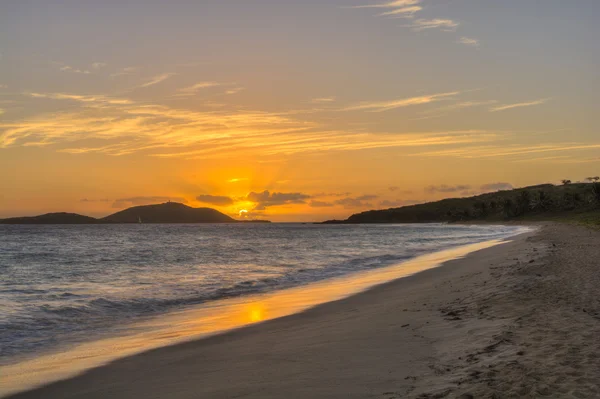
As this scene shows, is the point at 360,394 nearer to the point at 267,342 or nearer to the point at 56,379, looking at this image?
the point at 267,342

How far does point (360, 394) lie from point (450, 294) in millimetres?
10565

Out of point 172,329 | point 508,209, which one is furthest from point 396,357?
point 508,209

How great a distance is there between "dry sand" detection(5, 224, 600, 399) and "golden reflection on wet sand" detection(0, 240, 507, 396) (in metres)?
0.68

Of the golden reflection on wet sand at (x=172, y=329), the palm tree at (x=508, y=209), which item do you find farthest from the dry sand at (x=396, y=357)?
the palm tree at (x=508, y=209)

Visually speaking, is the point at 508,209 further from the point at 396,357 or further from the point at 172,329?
the point at 396,357

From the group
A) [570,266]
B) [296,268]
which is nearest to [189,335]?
[570,266]

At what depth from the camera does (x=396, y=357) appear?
8.66 m

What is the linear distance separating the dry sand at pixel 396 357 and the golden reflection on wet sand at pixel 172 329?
0.68 m

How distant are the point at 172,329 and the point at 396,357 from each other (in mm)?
7310

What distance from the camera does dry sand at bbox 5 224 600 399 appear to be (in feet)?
22.3

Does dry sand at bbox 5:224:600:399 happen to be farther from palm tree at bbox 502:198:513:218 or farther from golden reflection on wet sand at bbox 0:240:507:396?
palm tree at bbox 502:198:513:218

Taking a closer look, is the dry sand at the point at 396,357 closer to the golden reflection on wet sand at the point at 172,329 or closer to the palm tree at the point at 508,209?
the golden reflection on wet sand at the point at 172,329

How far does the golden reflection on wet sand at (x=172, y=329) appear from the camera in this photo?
960 cm

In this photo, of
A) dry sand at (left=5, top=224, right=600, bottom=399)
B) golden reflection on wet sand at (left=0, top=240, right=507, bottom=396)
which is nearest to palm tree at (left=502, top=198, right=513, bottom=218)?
golden reflection on wet sand at (left=0, top=240, right=507, bottom=396)
